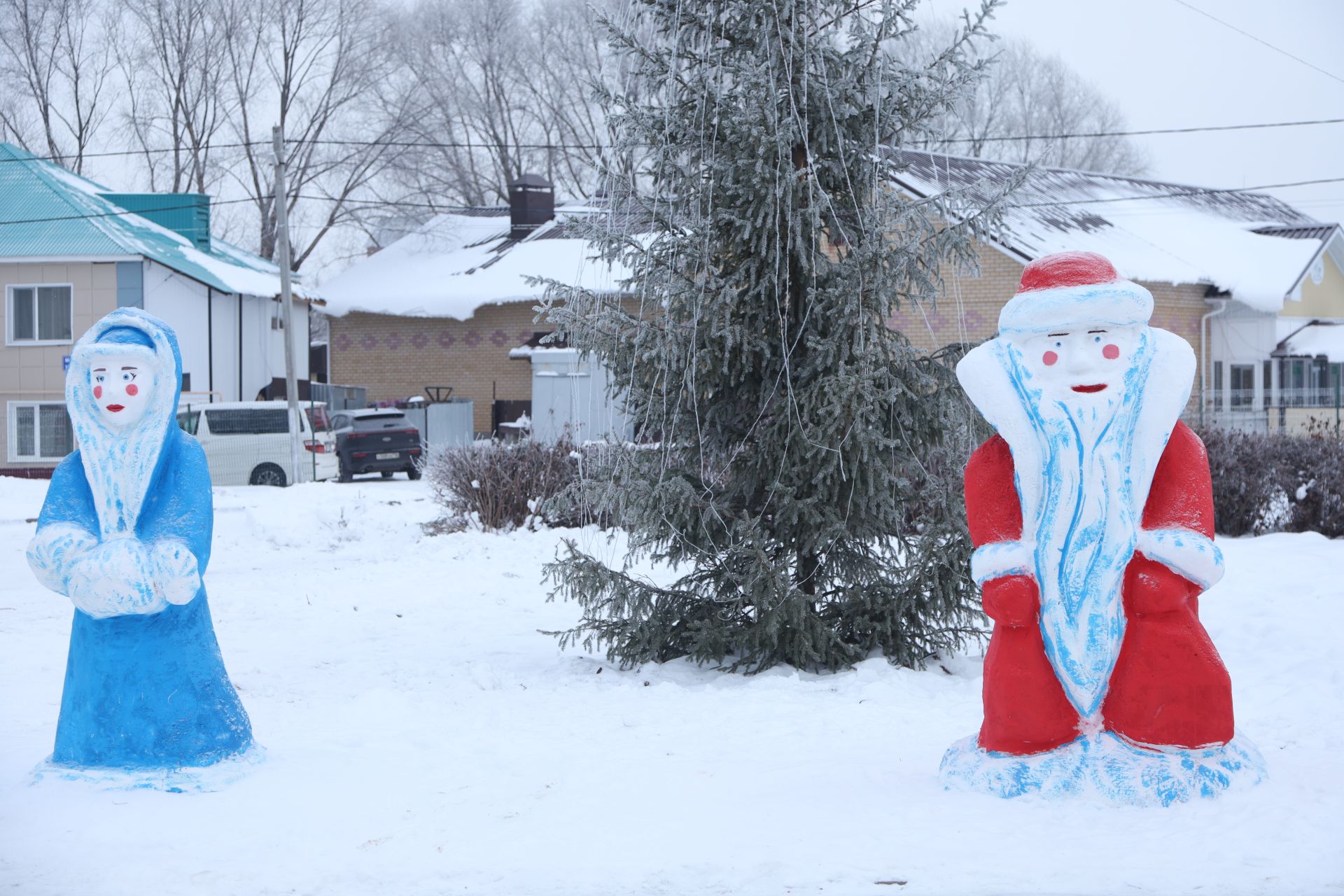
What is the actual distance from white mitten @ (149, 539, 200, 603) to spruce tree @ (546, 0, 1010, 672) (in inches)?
92.9

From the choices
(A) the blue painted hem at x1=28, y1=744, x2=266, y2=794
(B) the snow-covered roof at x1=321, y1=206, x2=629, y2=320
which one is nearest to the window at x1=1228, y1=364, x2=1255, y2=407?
(B) the snow-covered roof at x1=321, y1=206, x2=629, y2=320

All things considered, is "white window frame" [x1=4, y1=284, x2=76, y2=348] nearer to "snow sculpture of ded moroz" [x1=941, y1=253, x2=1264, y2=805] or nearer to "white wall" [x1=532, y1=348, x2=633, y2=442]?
"white wall" [x1=532, y1=348, x2=633, y2=442]

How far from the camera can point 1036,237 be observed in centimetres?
2280

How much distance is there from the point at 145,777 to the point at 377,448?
17811 millimetres

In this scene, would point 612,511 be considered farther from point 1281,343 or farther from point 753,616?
point 1281,343

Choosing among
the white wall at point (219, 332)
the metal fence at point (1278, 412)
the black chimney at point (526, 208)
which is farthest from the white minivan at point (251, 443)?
the metal fence at point (1278, 412)

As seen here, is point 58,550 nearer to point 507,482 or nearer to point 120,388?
point 120,388

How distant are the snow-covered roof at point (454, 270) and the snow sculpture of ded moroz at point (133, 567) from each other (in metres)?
22.3

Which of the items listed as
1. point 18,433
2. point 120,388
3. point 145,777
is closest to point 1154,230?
point 18,433

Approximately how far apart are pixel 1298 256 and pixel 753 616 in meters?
23.6

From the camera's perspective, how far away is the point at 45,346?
25.0 metres

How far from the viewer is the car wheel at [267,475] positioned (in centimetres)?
2041

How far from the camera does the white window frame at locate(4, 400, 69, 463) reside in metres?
24.6

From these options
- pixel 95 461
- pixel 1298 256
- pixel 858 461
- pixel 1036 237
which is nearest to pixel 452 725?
pixel 95 461
